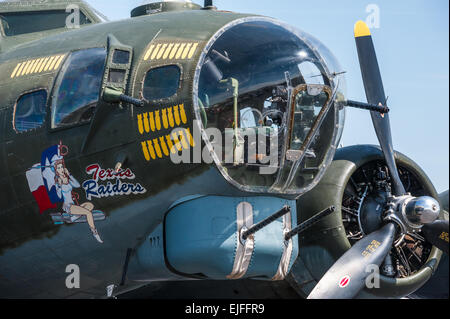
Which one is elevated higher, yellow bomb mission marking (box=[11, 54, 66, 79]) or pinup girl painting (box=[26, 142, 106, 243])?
yellow bomb mission marking (box=[11, 54, 66, 79])

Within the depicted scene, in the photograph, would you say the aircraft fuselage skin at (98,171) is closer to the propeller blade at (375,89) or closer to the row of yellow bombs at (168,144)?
the row of yellow bombs at (168,144)

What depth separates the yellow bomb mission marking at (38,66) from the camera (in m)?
9.17

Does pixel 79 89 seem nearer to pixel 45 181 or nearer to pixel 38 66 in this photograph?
pixel 38 66

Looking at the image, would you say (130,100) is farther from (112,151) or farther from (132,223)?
(132,223)

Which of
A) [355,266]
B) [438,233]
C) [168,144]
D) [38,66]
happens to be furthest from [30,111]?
[438,233]

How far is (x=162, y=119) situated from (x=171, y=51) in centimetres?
85

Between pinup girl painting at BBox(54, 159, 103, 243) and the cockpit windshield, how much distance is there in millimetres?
1720

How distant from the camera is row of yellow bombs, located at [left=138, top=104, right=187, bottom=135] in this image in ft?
26.6

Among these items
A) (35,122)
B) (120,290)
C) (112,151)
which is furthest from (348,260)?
(35,122)

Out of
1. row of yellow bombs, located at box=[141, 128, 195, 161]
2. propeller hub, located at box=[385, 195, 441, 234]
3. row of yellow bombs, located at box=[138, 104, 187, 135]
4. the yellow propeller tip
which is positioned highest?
the yellow propeller tip

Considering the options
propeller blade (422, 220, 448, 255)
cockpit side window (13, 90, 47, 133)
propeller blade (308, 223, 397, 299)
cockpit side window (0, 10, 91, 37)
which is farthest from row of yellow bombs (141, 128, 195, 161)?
propeller blade (422, 220, 448, 255)

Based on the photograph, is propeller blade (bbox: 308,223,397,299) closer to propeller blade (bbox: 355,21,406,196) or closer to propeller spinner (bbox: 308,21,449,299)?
propeller spinner (bbox: 308,21,449,299)

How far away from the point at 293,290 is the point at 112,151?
4.32 m

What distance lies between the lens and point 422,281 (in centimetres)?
1133
